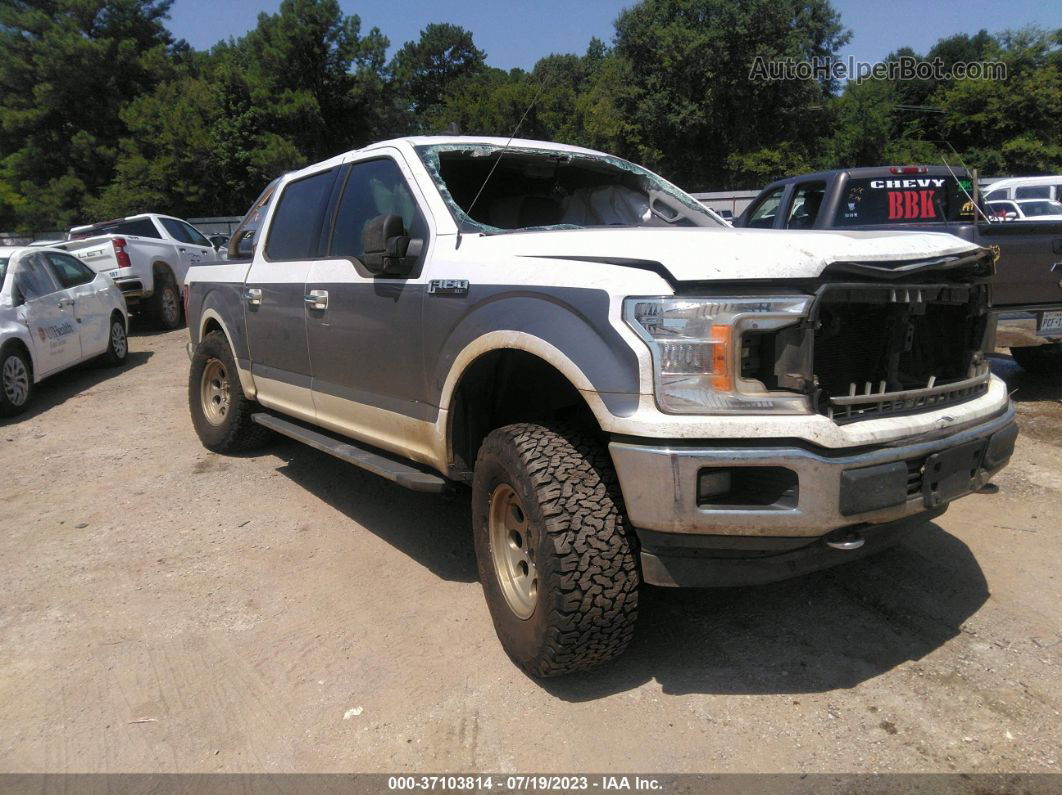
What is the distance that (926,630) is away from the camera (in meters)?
3.08

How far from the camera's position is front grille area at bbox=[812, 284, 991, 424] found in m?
2.49

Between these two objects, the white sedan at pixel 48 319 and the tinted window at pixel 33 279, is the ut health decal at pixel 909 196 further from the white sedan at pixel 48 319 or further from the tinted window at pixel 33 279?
the tinted window at pixel 33 279

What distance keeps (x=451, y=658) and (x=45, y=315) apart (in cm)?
731

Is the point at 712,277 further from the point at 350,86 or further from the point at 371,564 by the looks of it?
the point at 350,86

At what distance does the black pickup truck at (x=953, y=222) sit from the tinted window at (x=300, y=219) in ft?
13.1

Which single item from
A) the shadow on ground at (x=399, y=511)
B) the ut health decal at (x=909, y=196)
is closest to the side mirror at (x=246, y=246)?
the shadow on ground at (x=399, y=511)

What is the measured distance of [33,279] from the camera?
8328 mm

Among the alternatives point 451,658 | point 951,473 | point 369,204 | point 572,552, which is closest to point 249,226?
point 369,204

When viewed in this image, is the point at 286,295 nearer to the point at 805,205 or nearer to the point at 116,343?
the point at 805,205

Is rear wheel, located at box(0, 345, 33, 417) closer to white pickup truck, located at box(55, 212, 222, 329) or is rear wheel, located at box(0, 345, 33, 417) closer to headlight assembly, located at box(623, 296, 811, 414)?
white pickup truck, located at box(55, 212, 222, 329)

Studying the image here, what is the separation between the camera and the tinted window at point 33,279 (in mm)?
8047

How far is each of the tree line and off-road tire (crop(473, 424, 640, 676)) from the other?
29403 millimetres

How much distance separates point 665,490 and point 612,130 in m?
38.0

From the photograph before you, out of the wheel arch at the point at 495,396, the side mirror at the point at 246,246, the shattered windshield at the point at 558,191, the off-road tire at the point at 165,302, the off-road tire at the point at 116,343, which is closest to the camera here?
the wheel arch at the point at 495,396
